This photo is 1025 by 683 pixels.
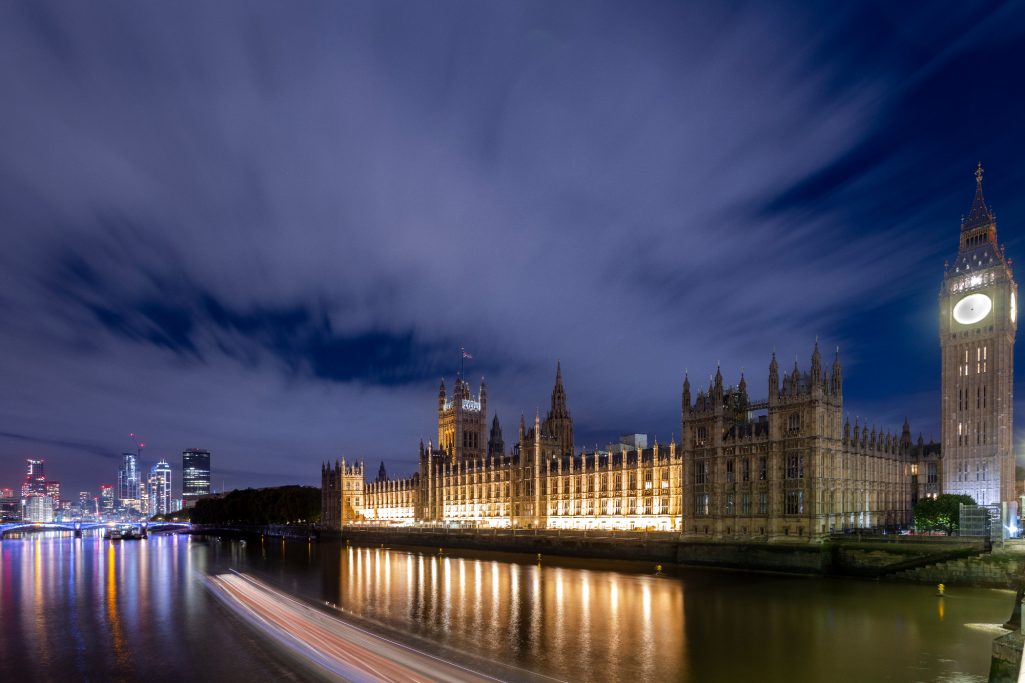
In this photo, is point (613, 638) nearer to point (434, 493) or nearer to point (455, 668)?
point (455, 668)

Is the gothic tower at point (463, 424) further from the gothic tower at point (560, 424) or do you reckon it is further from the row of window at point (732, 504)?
the row of window at point (732, 504)

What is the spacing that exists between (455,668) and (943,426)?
290ft

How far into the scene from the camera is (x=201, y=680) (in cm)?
3114

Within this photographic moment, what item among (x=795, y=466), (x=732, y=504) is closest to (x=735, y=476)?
(x=732, y=504)

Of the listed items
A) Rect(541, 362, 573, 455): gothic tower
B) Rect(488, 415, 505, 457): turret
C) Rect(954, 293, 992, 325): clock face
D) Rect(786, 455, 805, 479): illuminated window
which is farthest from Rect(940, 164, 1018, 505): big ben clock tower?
Rect(488, 415, 505, 457): turret

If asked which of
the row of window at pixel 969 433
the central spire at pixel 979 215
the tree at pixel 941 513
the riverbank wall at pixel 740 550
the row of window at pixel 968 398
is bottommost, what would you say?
the riverbank wall at pixel 740 550

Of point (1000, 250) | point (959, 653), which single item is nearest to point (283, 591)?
point (959, 653)

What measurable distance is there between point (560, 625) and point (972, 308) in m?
80.3

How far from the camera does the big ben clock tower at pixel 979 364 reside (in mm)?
83750

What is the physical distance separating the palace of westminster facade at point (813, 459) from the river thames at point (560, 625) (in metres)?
11.2

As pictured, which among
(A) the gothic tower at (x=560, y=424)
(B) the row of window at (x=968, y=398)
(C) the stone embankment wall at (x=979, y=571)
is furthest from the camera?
(A) the gothic tower at (x=560, y=424)

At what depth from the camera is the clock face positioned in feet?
282

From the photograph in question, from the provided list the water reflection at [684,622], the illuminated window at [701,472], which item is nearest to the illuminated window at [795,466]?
the illuminated window at [701,472]

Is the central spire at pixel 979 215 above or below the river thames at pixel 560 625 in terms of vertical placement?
above
